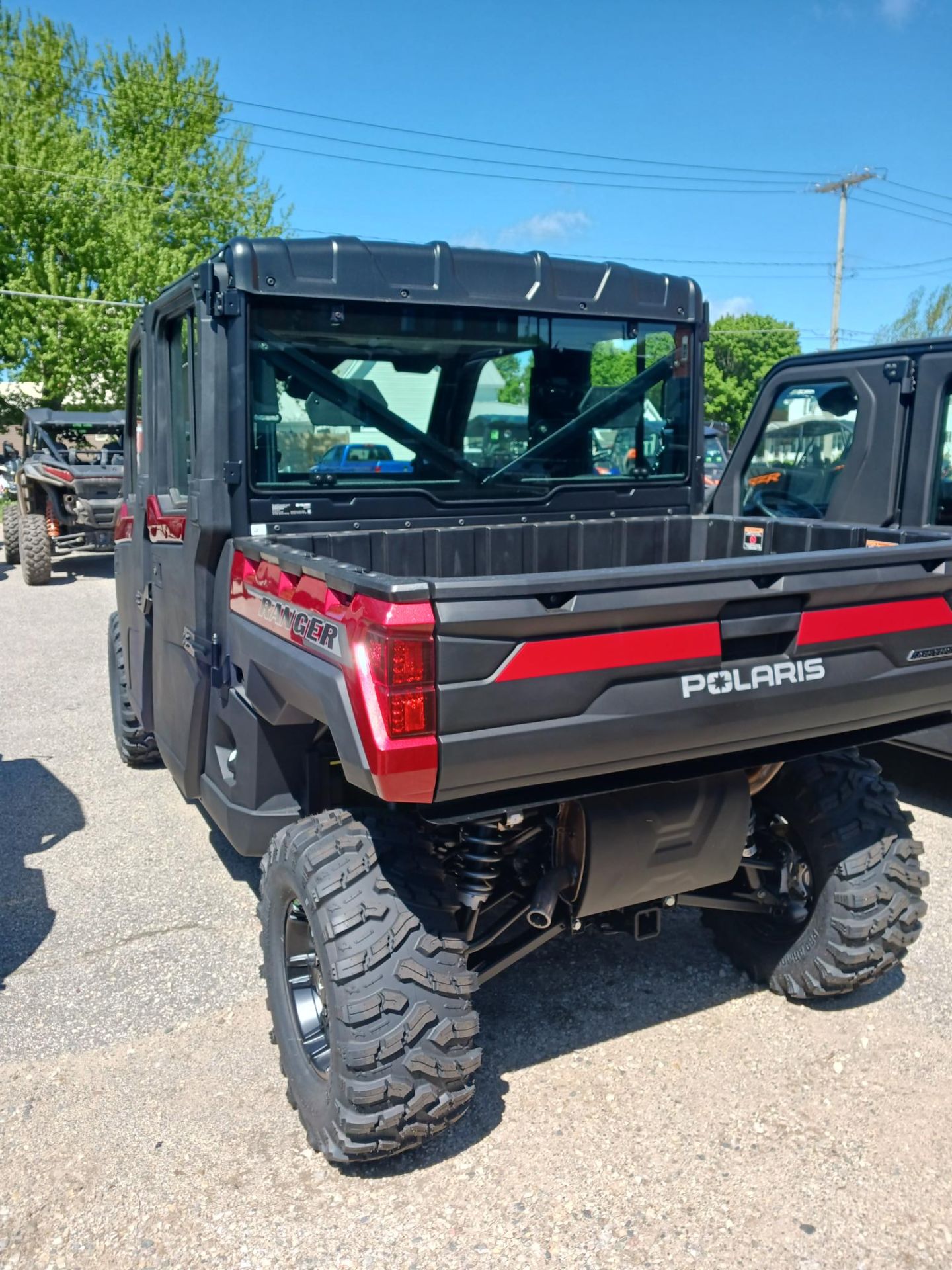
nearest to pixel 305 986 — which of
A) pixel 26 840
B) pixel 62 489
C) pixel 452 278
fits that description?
pixel 452 278

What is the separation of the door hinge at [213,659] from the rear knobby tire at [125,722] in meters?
2.02

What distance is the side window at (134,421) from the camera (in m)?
4.63

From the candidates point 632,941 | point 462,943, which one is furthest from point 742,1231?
point 632,941

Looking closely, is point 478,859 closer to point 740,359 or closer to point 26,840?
point 26,840

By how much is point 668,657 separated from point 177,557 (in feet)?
6.82

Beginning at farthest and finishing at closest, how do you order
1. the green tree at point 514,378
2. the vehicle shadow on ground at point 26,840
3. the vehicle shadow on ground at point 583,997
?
the vehicle shadow on ground at point 26,840
the green tree at point 514,378
the vehicle shadow on ground at point 583,997

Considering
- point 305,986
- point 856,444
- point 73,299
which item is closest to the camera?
point 305,986

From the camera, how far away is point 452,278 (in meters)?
3.46

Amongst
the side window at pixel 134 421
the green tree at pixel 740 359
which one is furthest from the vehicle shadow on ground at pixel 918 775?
the green tree at pixel 740 359

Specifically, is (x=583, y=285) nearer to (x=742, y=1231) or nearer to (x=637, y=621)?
(x=637, y=621)

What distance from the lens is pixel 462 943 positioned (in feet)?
8.65

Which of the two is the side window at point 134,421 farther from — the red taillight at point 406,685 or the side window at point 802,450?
the side window at point 802,450

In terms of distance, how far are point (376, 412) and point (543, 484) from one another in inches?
27.1

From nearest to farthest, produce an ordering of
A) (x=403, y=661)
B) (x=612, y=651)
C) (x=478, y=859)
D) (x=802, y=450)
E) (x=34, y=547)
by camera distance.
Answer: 1. (x=403, y=661)
2. (x=612, y=651)
3. (x=478, y=859)
4. (x=802, y=450)
5. (x=34, y=547)
